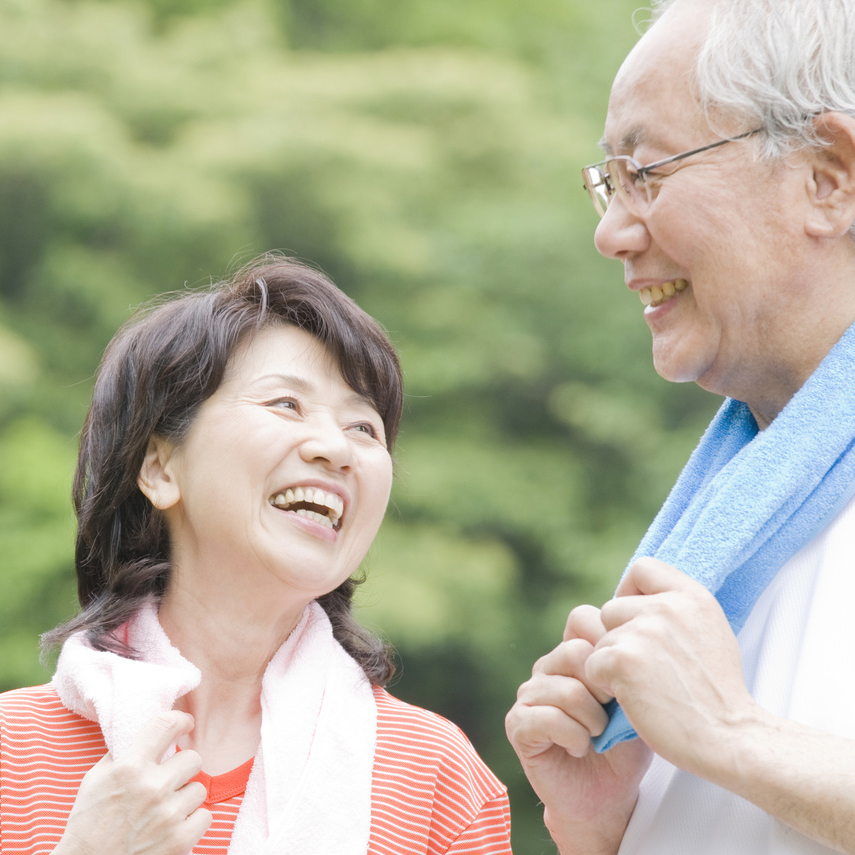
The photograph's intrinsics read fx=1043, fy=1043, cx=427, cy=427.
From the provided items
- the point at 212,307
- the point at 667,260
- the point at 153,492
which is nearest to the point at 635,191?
the point at 667,260

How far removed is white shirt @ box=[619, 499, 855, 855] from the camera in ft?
4.16

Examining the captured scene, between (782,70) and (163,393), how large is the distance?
117cm

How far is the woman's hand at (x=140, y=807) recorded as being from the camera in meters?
1.53

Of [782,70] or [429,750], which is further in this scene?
[429,750]

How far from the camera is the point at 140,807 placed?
1554 millimetres

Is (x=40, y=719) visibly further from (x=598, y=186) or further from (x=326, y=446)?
(x=598, y=186)

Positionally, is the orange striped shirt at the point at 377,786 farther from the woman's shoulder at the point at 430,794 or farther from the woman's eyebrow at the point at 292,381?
the woman's eyebrow at the point at 292,381

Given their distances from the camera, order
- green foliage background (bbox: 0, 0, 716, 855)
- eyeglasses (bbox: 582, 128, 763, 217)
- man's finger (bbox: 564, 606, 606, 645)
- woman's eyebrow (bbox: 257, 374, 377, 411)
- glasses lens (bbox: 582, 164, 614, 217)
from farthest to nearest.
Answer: green foliage background (bbox: 0, 0, 716, 855)
woman's eyebrow (bbox: 257, 374, 377, 411)
glasses lens (bbox: 582, 164, 614, 217)
eyeglasses (bbox: 582, 128, 763, 217)
man's finger (bbox: 564, 606, 606, 645)

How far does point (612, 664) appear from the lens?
125 centimetres

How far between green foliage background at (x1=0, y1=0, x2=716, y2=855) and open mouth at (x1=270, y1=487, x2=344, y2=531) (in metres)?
3.07

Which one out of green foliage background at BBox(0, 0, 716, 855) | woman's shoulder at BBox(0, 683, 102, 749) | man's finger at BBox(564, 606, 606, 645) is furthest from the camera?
green foliage background at BBox(0, 0, 716, 855)

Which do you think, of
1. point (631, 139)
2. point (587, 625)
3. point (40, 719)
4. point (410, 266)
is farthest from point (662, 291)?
point (410, 266)

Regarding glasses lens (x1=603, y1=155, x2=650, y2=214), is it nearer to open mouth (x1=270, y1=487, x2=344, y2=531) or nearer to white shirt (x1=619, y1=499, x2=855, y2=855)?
white shirt (x1=619, y1=499, x2=855, y2=855)

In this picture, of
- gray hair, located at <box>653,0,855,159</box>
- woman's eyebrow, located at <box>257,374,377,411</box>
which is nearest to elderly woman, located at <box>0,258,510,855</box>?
woman's eyebrow, located at <box>257,374,377,411</box>
